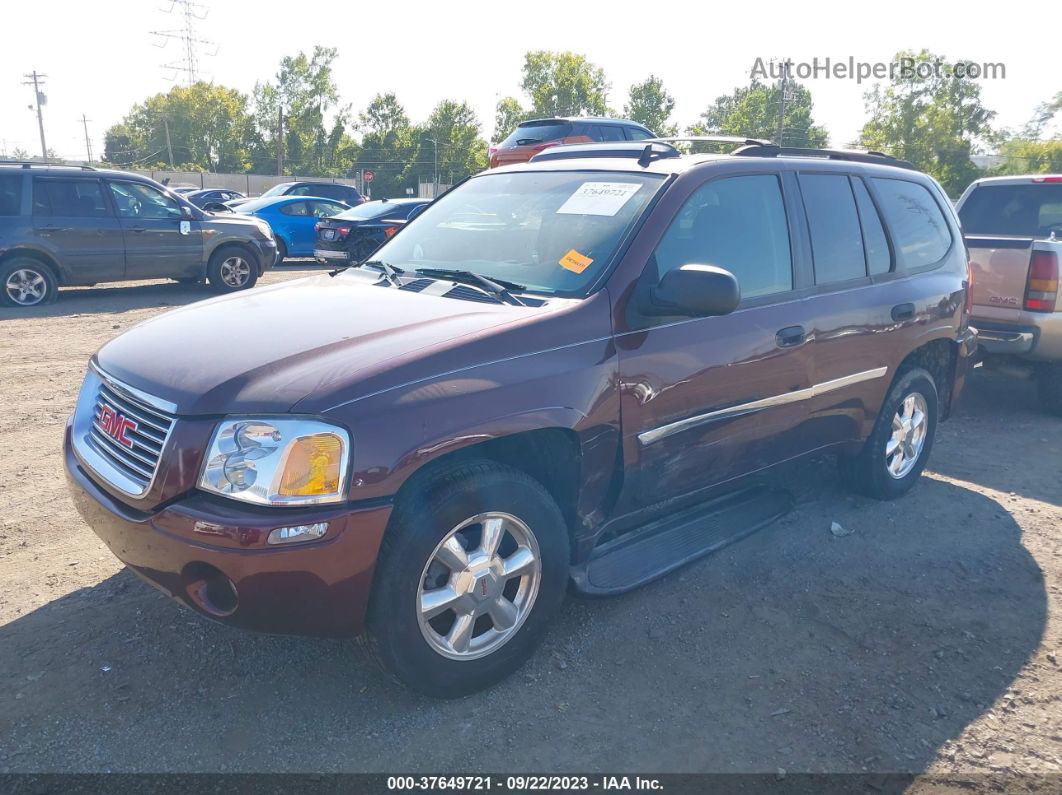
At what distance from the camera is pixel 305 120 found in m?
83.5

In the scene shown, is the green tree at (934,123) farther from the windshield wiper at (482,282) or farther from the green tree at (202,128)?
the green tree at (202,128)

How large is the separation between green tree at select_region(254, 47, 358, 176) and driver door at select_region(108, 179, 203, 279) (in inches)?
2973

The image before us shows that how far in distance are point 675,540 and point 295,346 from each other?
189 centimetres

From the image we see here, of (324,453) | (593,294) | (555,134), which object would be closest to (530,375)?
(593,294)

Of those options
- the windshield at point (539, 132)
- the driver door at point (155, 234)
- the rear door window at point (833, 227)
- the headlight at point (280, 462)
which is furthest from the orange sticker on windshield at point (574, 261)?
the windshield at point (539, 132)

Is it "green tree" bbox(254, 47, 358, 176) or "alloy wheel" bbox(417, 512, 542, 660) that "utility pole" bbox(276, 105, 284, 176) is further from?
"alloy wheel" bbox(417, 512, 542, 660)

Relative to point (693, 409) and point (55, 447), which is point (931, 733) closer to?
point (693, 409)

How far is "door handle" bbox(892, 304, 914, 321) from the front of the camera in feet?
14.8

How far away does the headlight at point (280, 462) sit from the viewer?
241 cm

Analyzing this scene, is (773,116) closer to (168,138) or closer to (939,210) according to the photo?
(168,138)

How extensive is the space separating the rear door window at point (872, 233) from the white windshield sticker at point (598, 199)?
1637 mm

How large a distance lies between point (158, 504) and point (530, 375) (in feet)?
4.13

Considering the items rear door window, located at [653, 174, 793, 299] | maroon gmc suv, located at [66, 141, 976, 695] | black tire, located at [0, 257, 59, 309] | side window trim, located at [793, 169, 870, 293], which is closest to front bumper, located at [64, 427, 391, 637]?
maroon gmc suv, located at [66, 141, 976, 695]

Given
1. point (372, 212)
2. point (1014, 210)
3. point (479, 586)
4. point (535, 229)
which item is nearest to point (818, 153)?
point (535, 229)
